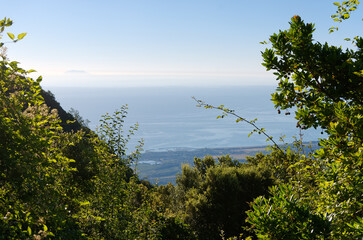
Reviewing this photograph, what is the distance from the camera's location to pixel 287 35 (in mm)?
4715

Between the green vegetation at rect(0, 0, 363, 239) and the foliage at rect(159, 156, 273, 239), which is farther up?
the green vegetation at rect(0, 0, 363, 239)

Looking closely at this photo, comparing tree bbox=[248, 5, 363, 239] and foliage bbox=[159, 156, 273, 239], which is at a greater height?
tree bbox=[248, 5, 363, 239]

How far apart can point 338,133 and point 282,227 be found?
1.67m

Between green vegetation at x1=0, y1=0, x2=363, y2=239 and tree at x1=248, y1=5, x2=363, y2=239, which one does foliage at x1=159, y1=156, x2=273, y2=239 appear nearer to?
green vegetation at x1=0, y1=0, x2=363, y2=239

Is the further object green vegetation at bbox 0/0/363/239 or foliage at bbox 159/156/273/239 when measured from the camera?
foliage at bbox 159/156/273/239

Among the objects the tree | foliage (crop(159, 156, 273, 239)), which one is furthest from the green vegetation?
foliage (crop(159, 156, 273, 239))

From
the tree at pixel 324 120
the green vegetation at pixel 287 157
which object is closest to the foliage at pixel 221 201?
the green vegetation at pixel 287 157

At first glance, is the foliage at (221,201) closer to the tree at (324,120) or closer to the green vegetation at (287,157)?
the green vegetation at (287,157)

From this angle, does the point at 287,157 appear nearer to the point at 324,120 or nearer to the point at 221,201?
the point at 324,120

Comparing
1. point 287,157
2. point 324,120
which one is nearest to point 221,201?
point 287,157

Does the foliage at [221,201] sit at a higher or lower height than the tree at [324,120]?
lower

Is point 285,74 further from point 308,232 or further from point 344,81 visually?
point 308,232

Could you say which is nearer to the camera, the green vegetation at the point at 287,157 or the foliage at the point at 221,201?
the green vegetation at the point at 287,157

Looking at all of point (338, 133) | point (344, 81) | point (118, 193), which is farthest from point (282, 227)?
point (118, 193)
